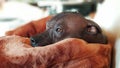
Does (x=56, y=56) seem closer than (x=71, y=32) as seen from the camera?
Yes

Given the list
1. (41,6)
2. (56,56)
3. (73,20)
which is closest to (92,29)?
(73,20)

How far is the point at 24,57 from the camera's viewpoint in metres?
0.55

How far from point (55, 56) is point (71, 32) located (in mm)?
197

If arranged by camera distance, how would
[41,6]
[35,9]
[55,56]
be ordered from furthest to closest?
[41,6], [35,9], [55,56]

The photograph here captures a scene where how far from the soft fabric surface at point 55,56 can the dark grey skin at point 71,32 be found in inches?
4.4

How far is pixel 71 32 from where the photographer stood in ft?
2.42

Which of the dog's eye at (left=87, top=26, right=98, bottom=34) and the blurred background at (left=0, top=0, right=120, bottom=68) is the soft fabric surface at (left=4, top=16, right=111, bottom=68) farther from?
the blurred background at (left=0, top=0, right=120, bottom=68)

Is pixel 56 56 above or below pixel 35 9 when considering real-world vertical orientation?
below

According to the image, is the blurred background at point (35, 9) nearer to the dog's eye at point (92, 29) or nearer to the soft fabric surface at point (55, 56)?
the dog's eye at point (92, 29)

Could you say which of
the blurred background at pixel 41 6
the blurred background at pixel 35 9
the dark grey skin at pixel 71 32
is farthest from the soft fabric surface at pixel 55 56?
the blurred background at pixel 41 6

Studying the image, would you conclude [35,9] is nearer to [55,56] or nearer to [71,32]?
[71,32]

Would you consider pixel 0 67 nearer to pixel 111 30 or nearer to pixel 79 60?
pixel 79 60

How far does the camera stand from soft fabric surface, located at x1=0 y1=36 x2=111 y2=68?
0.55 m

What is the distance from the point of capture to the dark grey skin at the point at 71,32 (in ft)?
2.38
